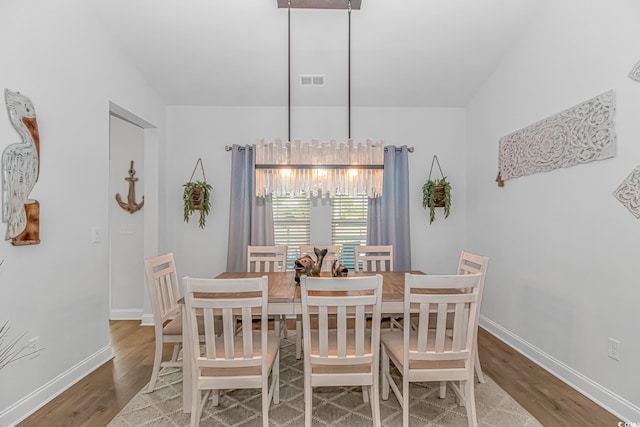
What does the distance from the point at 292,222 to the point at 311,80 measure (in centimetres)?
179

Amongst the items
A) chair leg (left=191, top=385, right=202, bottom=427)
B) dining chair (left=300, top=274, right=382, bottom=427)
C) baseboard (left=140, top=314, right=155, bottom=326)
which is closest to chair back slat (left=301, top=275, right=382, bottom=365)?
dining chair (left=300, top=274, right=382, bottom=427)

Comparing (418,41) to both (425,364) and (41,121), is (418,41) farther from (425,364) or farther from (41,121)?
(41,121)

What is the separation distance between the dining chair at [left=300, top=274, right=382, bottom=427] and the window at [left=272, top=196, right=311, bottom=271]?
2387 millimetres

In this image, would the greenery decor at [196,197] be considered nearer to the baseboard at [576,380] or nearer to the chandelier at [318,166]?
the chandelier at [318,166]

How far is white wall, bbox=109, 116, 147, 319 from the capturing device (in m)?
4.11

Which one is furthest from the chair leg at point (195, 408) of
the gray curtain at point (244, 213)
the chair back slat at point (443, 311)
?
the gray curtain at point (244, 213)

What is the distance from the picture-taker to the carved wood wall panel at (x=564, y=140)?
2330 mm

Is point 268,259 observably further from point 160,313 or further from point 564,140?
point 564,140

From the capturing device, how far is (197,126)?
4281 millimetres

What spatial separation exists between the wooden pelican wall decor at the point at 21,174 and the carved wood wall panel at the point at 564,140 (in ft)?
13.1

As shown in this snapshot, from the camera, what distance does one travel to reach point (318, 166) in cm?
262

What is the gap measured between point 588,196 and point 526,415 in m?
1.65

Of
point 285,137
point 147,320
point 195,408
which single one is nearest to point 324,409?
point 195,408

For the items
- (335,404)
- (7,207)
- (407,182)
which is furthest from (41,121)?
(407,182)
